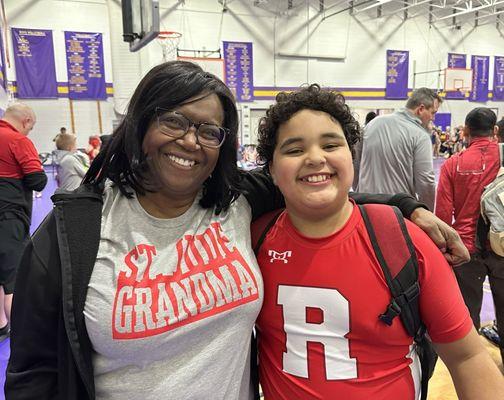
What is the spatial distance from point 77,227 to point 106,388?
423mm

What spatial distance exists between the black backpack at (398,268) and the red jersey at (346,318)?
0.8 inches

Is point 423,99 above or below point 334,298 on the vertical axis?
above

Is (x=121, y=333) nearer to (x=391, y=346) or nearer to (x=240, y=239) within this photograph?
(x=240, y=239)

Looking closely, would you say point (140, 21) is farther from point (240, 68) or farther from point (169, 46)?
point (240, 68)

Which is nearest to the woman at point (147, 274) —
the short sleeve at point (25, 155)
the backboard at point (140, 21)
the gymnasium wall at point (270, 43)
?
the short sleeve at point (25, 155)

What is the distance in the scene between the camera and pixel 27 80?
43.3 ft

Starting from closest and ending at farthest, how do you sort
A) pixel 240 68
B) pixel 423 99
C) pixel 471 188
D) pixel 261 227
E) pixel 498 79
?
pixel 261 227
pixel 471 188
pixel 423 99
pixel 240 68
pixel 498 79

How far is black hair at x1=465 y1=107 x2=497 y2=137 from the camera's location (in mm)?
3127

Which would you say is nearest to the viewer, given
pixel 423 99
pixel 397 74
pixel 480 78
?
pixel 423 99

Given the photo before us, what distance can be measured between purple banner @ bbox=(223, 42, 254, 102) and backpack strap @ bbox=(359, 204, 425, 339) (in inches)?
563

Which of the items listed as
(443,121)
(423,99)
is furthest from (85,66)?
(443,121)

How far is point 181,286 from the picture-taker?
3.43 feet

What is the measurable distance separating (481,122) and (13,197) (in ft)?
12.9

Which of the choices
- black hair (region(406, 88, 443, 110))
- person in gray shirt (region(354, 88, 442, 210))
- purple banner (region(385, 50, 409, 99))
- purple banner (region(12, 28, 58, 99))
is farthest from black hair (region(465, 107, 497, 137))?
purple banner (region(385, 50, 409, 99))
